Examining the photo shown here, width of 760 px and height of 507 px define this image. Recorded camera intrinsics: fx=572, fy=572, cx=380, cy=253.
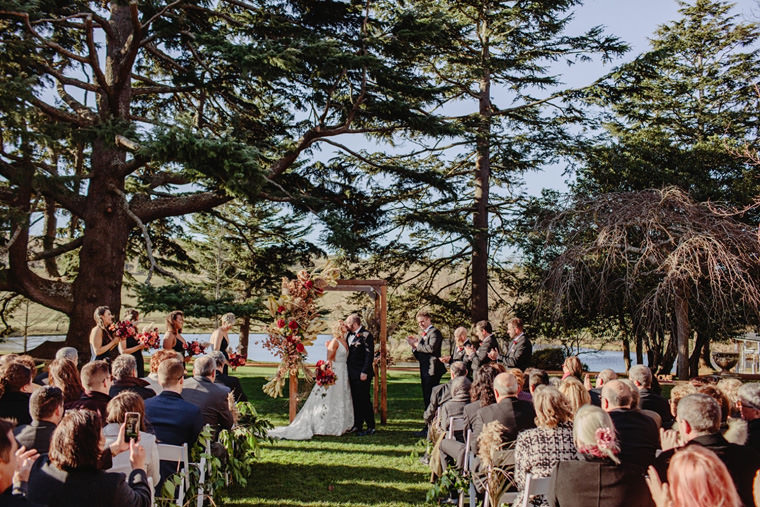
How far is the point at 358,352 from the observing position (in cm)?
930

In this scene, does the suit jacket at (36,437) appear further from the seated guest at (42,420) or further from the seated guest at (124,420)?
the seated guest at (124,420)

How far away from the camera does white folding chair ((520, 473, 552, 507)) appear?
3.63m

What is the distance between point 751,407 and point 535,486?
5.93 ft

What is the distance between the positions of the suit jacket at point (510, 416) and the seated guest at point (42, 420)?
3212mm

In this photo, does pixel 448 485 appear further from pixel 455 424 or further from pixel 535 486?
pixel 535 486

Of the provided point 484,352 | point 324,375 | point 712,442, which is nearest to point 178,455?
point 712,442

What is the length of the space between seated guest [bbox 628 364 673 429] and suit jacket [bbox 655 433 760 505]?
2150 mm

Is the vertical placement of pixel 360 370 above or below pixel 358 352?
below

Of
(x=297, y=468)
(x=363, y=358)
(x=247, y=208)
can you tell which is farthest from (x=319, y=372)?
(x=247, y=208)

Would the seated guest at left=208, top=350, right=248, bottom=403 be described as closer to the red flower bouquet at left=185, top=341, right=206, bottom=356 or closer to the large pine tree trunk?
the red flower bouquet at left=185, top=341, right=206, bottom=356

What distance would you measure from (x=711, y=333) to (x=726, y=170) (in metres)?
5.37

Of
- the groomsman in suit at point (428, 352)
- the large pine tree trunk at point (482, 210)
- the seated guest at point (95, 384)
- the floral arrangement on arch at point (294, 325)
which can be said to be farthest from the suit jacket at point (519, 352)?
the large pine tree trunk at point (482, 210)

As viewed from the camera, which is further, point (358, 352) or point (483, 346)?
point (358, 352)

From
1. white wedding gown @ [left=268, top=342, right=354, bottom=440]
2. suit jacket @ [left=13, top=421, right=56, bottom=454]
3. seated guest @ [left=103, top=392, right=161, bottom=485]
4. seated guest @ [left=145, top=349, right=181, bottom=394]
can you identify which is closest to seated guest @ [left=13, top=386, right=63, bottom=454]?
suit jacket @ [left=13, top=421, right=56, bottom=454]
